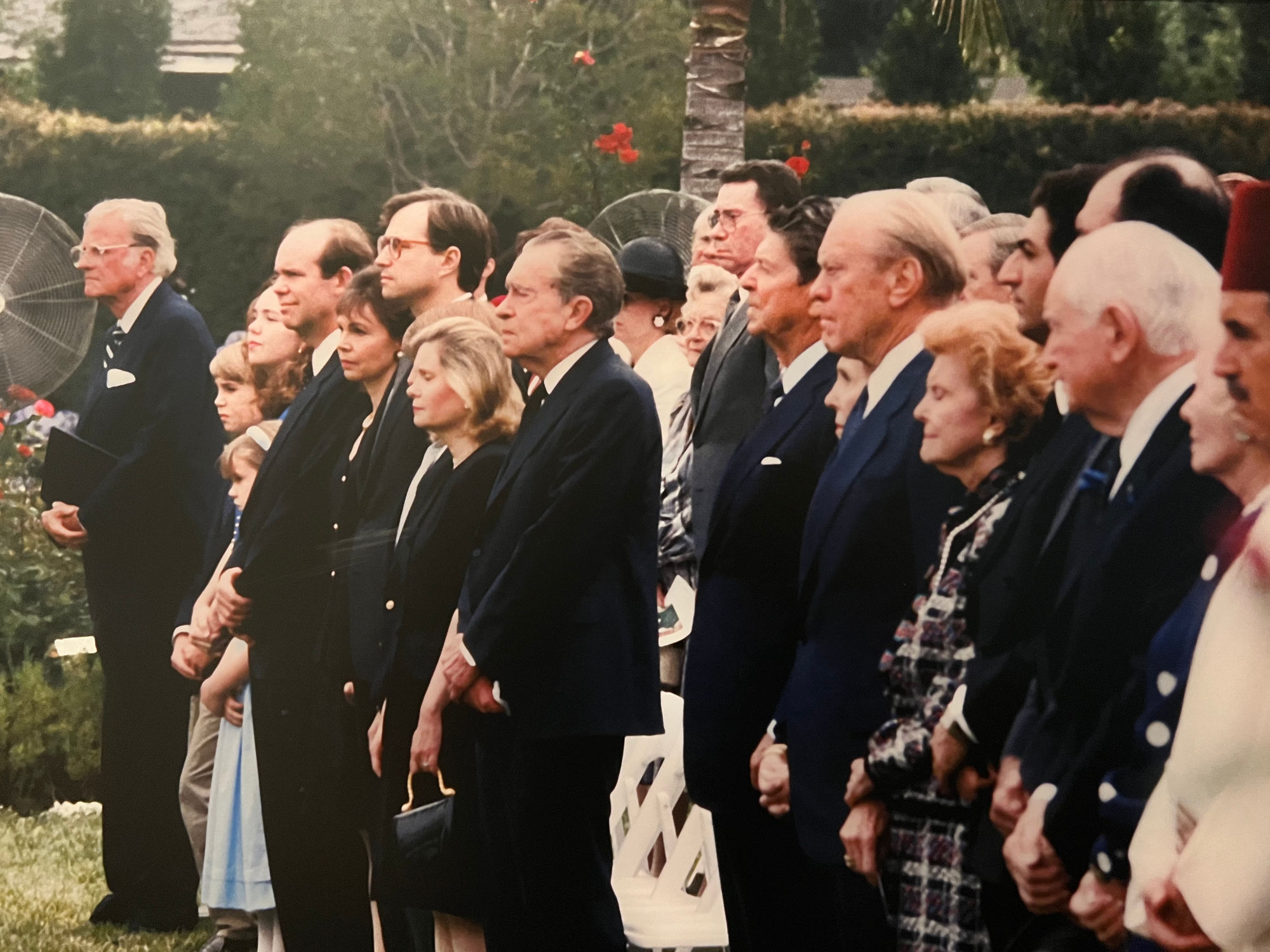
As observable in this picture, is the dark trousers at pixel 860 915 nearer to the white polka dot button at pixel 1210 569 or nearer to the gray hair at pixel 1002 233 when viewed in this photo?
the white polka dot button at pixel 1210 569

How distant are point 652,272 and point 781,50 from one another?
767mm

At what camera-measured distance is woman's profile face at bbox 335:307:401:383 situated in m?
5.77

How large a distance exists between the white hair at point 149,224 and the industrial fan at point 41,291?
0.53 feet

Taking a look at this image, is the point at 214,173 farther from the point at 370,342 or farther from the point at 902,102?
the point at 902,102

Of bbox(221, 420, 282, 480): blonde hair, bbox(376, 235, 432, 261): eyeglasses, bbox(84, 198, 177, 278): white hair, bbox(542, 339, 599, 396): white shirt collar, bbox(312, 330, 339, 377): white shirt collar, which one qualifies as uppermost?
bbox(376, 235, 432, 261): eyeglasses

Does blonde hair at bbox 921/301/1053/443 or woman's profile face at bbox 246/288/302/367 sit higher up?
blonde hair at bbox 921/301/1053/443

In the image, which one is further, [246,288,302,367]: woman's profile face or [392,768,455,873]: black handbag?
[246,288,302,367]: woman's profile face

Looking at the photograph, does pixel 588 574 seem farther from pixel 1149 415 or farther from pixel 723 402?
pixel 1149 415

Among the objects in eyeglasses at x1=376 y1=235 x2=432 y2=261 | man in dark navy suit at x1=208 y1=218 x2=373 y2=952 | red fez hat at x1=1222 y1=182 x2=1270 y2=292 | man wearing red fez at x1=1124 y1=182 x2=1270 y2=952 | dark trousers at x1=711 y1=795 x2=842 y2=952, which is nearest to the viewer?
man wearing red fez at x1=1124 y1=182 x2=1270 y2=952

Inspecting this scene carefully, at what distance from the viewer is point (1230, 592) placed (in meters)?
3.27

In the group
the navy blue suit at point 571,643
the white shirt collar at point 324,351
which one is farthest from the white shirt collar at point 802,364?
the white shirt collar at point 324,351

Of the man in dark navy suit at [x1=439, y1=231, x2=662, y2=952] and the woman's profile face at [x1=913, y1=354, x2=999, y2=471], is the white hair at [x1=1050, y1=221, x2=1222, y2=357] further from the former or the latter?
the man in dark navy suit at [x1=439, y1=231, x2=662, y2=952]

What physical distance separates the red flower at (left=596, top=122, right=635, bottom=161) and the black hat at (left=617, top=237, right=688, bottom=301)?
0.69 m

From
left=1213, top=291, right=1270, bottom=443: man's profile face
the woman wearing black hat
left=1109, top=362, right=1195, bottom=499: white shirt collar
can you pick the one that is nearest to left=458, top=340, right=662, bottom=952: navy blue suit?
the woman wearing black hat
